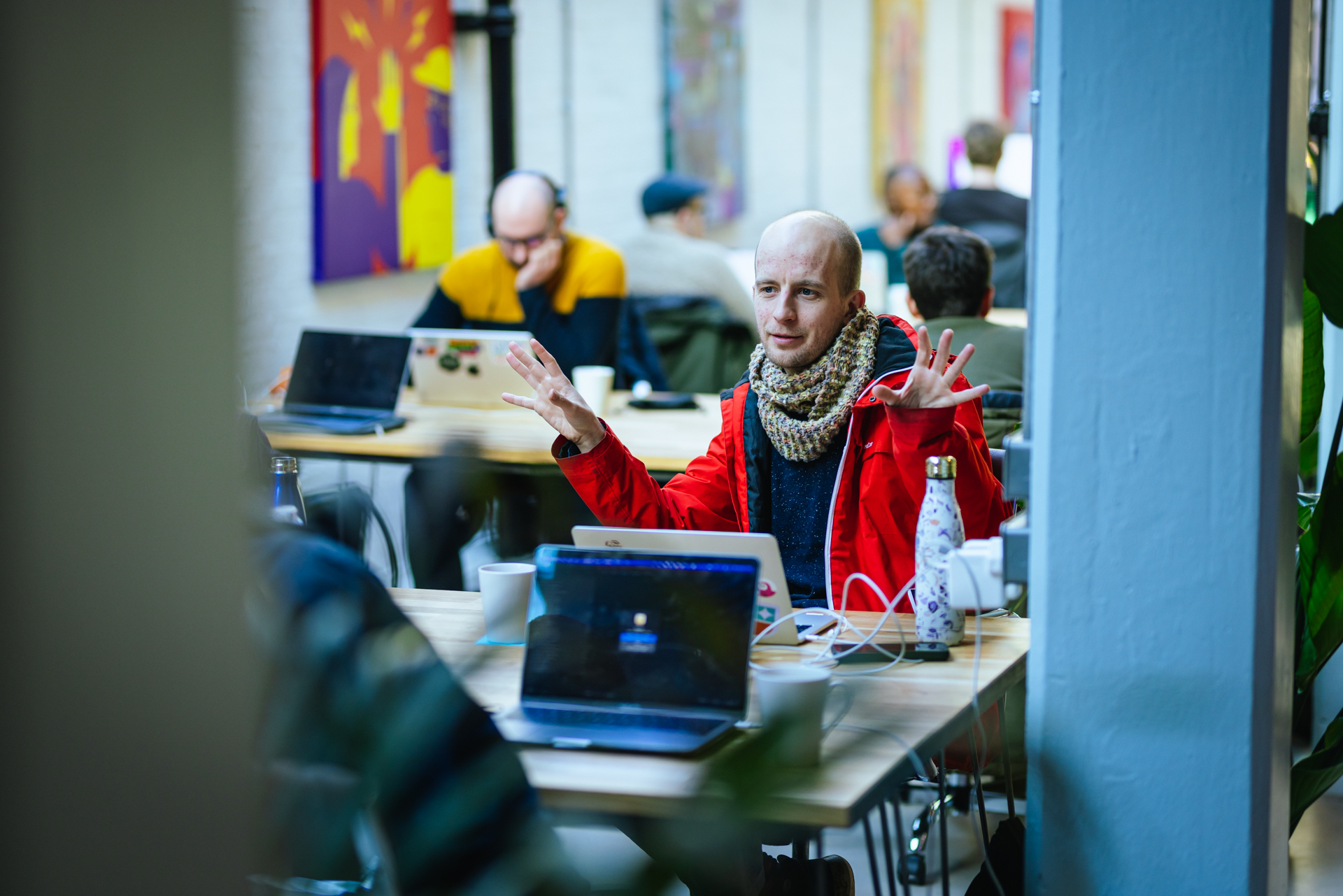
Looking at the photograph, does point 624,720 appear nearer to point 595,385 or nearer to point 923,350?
point 923,350

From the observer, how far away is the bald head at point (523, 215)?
13.9ft

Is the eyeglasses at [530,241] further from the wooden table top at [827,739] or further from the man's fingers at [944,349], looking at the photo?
the man's fingers at [944,349]

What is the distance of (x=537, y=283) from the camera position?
4281 mm

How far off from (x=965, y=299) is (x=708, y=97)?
4625 millimetres

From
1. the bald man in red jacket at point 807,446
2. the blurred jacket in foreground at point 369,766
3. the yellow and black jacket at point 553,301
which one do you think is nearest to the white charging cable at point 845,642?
the bald man in red jacket at point 807,446

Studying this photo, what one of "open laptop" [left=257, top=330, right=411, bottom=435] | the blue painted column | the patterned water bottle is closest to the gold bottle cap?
the patterned water bottle

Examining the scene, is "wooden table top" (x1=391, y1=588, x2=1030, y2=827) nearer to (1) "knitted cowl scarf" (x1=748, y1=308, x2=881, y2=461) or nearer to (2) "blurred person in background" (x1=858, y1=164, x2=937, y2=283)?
(1) "knitted cowl scarf" (x1=748, y1=308, x2=881, y2=461)

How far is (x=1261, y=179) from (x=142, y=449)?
4.52ft

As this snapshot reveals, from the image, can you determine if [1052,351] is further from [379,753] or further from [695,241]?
[695,241]

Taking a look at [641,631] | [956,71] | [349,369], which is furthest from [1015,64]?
[641,631]

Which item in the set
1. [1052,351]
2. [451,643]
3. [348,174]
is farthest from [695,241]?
[451,643]

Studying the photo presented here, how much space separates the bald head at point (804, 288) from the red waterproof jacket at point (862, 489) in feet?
0.34

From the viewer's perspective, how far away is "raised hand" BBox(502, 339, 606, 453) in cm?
219

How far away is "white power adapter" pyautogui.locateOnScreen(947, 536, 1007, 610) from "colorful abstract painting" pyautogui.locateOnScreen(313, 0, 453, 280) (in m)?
3.53
